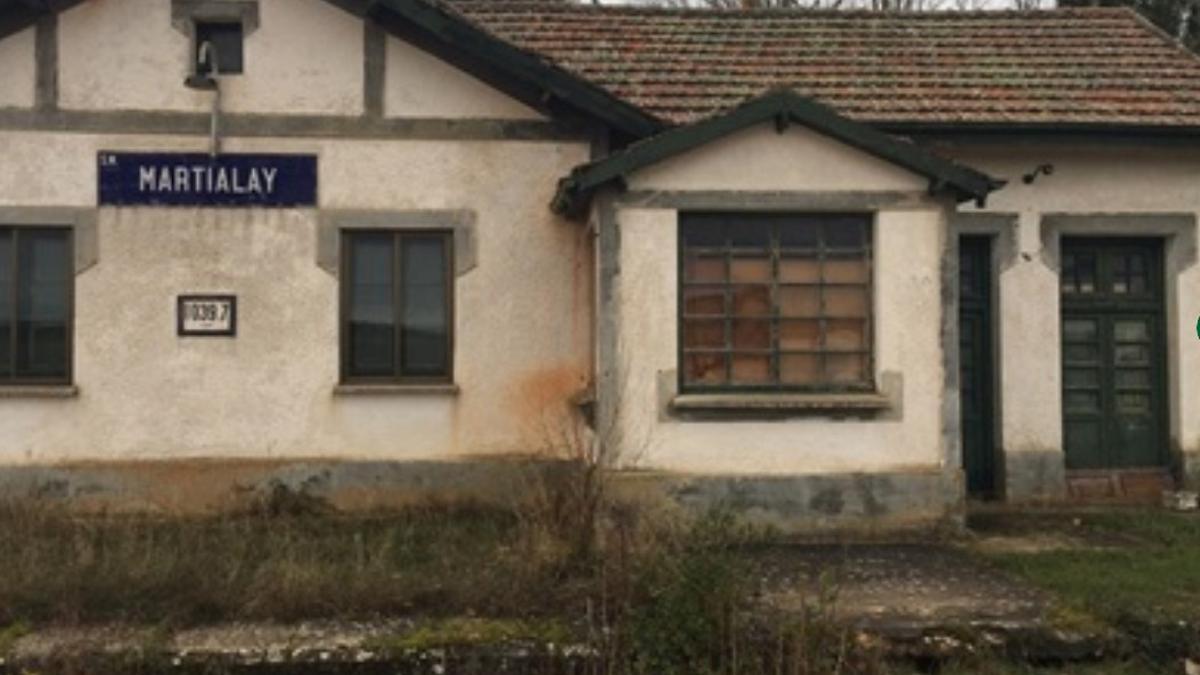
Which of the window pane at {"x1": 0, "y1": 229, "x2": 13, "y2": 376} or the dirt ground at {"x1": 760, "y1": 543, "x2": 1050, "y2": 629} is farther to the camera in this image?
the window pane at {"x1": 0, "y1": 229, "x2": 13, "y2": 376}

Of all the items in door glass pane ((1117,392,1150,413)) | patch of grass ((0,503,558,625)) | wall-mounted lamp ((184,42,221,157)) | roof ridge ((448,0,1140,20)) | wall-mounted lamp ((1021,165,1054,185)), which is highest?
roof ridge ((448,0,1140,20))

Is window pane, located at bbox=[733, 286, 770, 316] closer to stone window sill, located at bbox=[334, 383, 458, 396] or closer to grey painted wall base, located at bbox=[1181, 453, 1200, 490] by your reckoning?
stone window sill, located at bbox=[334, 383, 458, 396]

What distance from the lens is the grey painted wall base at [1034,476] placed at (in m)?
11.6

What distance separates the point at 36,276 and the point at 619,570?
6.61 metres

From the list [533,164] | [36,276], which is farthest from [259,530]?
[533,164]

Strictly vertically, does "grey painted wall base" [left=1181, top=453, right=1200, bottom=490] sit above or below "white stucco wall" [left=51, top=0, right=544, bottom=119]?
below

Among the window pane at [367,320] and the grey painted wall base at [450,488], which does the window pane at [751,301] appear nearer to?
the grey painted wall base at [450,488]

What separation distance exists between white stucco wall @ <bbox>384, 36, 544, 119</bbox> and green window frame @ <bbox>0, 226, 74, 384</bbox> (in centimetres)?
311

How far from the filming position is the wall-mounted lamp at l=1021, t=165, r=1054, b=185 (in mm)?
11602

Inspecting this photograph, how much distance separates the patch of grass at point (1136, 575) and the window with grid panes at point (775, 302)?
2025 millimetres

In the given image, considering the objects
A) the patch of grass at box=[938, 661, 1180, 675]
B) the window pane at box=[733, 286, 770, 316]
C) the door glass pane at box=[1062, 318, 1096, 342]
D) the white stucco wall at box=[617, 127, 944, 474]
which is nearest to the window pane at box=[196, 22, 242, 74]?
the white stucco wall at box=[617, 127, 944, 474]

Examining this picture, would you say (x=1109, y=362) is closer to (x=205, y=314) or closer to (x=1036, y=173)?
(x=1036, y=173)

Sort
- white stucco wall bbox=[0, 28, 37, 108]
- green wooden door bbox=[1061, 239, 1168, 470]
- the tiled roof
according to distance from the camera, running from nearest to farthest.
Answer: white stucco wall bbox=[0, 28, 37, 108] → the tiled roof → green wooden door bbox=[1061, 239, 1168, 470]

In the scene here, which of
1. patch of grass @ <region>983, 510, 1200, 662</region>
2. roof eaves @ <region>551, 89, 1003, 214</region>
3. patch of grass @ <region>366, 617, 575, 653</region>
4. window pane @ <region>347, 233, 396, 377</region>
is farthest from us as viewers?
window pane @ <region>347, 233, 396, 377</region>
